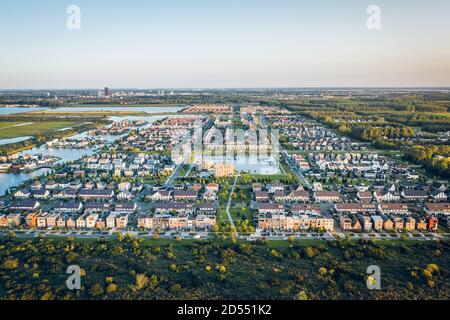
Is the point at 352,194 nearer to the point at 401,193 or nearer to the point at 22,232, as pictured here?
the point at 401,193

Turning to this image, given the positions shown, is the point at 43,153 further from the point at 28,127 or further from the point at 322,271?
the point at 322,271

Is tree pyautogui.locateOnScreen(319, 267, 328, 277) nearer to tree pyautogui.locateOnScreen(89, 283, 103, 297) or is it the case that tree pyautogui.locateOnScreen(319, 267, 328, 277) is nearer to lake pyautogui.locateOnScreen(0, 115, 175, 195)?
tree pyautogui.locateOnScreen(89, 283, 103, 297)

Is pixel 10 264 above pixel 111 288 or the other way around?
above

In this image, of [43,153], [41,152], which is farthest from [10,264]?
[41,152]
